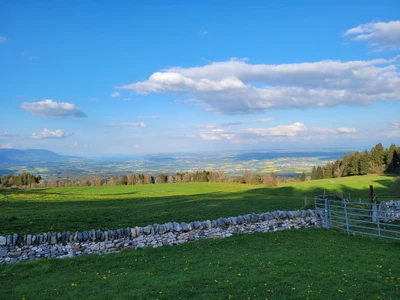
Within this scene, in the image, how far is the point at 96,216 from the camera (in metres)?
18.2

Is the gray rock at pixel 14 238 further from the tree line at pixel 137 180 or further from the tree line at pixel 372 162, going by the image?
the tree line at pixel 372 162

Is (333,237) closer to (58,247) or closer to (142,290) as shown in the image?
(142,290)

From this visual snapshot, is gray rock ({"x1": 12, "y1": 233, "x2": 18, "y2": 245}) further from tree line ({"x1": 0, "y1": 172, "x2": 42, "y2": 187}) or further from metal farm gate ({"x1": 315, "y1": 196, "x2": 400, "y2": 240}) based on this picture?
tree line ({"x1": 0, "y1": 172, "x2": 42, "y2": 187})

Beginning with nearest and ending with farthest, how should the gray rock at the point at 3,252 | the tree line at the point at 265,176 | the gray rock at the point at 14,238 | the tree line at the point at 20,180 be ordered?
the gray rock at the point at 3,252
the gray rock at the point at 14,238
the tree line at the point at 20,180
the tree line at the point at 265,176

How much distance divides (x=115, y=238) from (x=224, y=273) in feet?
23.5

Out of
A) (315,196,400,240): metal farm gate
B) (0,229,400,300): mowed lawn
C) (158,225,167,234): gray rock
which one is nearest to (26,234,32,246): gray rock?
(0,229,400,300): mowed lawn

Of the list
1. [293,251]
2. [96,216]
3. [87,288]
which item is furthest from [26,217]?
[293,251]

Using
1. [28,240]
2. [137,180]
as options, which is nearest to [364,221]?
[28,240]

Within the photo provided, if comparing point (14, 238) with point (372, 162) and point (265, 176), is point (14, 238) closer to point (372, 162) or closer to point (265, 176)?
point (265, 176)

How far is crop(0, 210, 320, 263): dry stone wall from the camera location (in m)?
12.3

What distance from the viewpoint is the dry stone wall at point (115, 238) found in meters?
12.3

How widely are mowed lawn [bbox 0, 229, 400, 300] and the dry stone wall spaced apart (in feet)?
3.85

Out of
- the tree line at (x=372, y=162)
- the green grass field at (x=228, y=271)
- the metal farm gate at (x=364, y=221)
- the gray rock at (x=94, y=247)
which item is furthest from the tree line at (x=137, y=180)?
the gray rock at (x=94, y=247)

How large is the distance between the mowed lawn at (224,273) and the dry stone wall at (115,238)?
1.17 meters
